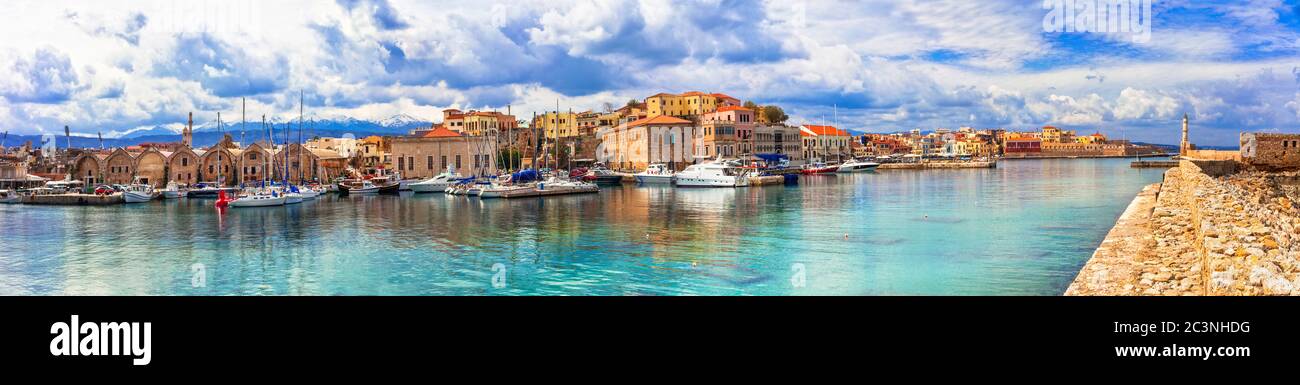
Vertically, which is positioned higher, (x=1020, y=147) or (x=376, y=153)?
(x=1020, y=147)

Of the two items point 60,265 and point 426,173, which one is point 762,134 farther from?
point 60,265

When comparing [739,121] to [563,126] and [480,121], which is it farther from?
[480,121]

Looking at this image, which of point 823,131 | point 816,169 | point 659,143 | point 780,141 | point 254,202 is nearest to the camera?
point 254,202

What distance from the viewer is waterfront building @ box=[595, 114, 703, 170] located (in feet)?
131

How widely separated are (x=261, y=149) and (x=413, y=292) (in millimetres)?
26561

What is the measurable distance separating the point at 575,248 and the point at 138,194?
1952 cm

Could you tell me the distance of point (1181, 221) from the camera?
977cm

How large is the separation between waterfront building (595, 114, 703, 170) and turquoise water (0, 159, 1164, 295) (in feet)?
63.4

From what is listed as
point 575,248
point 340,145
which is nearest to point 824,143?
point 340,145

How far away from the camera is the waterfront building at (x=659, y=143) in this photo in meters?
40.0

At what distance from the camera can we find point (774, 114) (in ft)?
169

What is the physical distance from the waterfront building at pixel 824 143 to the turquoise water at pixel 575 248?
30.7 m

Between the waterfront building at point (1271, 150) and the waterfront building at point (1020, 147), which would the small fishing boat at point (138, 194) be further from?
the waterfront building at point (1020, 147)
